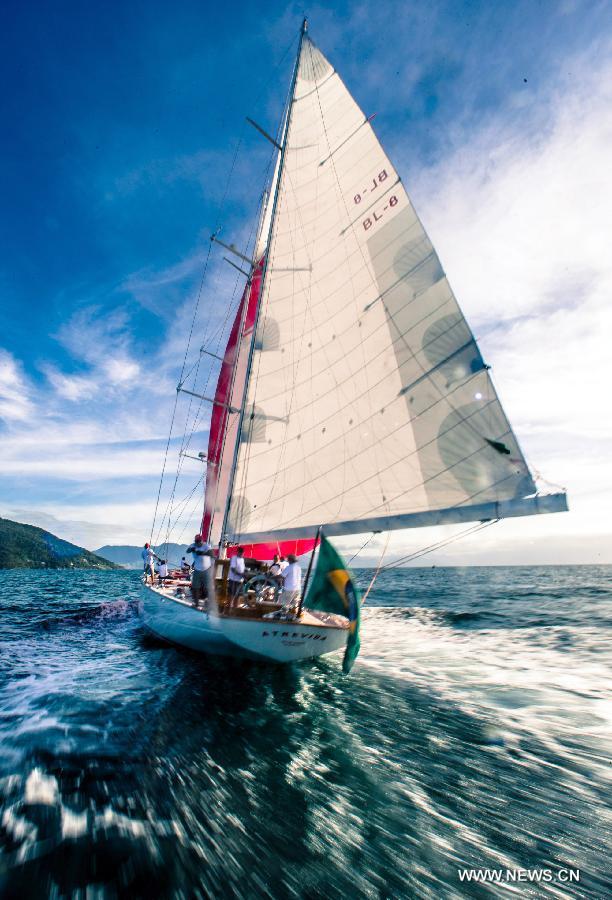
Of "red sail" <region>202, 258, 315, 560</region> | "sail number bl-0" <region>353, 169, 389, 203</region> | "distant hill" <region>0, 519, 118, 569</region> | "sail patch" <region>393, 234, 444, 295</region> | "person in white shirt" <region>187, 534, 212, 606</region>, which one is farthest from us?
"distant hill" <region>0, 519, 118, 569</region>

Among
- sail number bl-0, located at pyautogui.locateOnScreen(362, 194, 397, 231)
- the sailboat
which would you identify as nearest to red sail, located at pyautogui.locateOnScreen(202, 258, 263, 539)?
the sailboat

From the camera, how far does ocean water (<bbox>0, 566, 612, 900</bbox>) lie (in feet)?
10.7

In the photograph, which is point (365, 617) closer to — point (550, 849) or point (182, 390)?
point (182, 390)

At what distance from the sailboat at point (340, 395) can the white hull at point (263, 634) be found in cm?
5

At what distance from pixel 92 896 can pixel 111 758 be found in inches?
100

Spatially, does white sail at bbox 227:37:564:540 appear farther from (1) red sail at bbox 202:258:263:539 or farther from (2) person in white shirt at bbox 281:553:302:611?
(1) red sail at bbox 202:258:263:539

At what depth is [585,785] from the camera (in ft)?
15.1

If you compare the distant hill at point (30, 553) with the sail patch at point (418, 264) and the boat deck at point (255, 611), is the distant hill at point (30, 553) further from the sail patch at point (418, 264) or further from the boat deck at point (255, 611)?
the sail patch at point (418, 264)

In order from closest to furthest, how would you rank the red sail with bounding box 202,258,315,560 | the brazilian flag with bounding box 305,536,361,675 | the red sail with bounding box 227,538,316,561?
the brazilian flag with bounding box 305,536,361,675 < the red sail with bounding box 227,538,316,561 < the red sail with bounding box 202,258,315,560

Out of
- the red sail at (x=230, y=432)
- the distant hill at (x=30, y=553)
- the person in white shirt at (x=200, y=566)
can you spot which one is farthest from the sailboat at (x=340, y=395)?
the distant hill at (x=30, y=553)

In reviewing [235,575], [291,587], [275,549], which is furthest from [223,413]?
[291,587]

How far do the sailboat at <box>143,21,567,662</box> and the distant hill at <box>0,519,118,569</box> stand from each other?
514 ft

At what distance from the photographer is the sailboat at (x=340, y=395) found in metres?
8.20

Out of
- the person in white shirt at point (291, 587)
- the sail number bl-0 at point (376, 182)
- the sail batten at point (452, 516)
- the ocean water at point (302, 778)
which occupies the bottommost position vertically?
the ocean water at point (302, 778)
